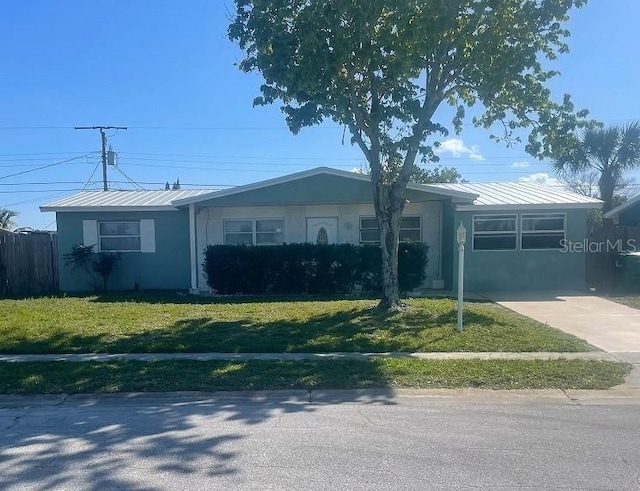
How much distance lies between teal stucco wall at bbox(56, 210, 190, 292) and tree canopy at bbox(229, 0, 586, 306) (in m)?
8.14

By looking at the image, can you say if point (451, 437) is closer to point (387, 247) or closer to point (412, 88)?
point (387, 247)

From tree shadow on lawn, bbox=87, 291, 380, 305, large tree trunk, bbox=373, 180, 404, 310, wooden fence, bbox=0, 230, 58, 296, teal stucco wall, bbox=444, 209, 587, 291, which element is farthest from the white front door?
wooden fence, bbox=0, 230, 58, 296

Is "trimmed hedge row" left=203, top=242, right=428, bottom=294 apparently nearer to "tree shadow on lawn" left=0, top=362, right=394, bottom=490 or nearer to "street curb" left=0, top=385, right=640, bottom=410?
"tree shadow on lawn" left=0, top=362, right=394, bottom=490

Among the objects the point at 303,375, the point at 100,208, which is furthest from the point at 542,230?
the point at 100,208

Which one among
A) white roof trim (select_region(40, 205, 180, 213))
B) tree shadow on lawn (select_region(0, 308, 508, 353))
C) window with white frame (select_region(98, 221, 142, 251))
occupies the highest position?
white roof trim (select_region(40, 205, 180, 213))

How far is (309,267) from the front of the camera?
15414 millimetres

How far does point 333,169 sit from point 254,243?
3850 millimetres

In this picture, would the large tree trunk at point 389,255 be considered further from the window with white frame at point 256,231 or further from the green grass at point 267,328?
the window with white frame at point 256,231

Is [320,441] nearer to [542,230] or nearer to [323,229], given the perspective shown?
[323,229]

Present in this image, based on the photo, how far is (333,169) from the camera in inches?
629

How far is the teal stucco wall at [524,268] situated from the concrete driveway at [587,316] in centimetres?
61

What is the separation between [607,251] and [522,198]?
337 cm

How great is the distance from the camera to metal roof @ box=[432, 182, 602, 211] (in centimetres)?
1564

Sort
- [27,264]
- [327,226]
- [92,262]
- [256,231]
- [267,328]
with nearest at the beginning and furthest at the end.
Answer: [267,328], [92,262], [327,226], [256,231], [27,264]
